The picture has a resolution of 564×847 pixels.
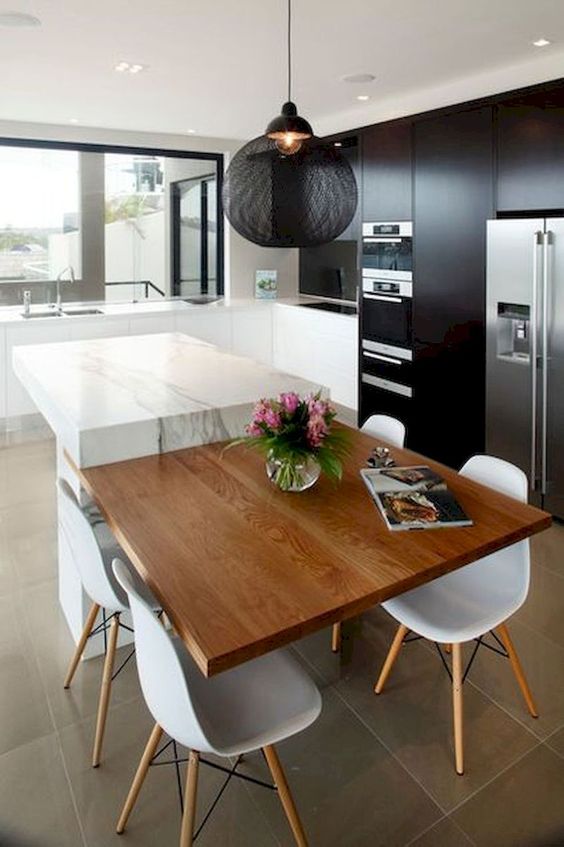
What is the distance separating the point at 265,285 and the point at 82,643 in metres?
4.87

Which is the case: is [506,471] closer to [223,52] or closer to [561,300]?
[561,300]

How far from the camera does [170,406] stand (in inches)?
102

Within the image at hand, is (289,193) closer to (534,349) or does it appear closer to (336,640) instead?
(336,640)

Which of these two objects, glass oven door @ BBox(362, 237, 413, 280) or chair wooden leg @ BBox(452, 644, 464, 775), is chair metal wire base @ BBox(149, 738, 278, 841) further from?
glass oven door @ BBox(362, 237, 413, 280)

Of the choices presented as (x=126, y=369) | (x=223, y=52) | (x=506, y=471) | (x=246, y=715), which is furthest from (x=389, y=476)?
(x=223, y=52)

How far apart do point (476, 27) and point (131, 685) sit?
3312 mm

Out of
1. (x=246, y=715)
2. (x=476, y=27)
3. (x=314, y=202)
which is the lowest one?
(x=246, y=715)

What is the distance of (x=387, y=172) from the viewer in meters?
4.79

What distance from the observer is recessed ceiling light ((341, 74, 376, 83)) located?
159 inches

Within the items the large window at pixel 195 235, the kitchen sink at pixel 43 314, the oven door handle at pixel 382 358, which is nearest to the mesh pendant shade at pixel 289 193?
the oven door handle at pixel 382 358

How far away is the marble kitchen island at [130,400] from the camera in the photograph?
92.6 inches

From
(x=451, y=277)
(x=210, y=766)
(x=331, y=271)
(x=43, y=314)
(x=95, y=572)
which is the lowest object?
(x=210, y=766)

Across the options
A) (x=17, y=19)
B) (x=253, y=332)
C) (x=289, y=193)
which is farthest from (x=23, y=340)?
(x=289, y=193)

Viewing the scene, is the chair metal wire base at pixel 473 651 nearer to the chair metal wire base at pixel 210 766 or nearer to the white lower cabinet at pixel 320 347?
the chair metal wire base at pixel 210 766
